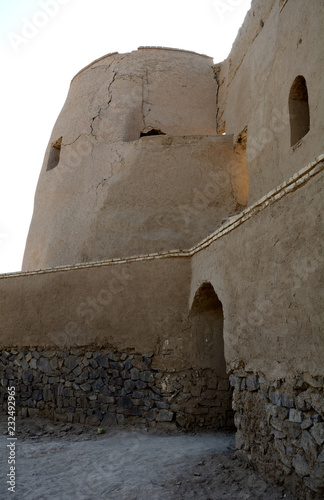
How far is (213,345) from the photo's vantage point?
6828 millimetres

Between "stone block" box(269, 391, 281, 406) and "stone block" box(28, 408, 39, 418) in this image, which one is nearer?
"stone block" box(269, 391, 281, 406)

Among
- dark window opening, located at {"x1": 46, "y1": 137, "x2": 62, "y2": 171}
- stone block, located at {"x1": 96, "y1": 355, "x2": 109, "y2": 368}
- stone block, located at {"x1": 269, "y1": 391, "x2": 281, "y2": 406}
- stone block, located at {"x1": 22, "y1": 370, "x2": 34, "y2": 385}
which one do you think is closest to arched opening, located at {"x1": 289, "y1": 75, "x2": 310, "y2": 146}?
stone block, located at {"x1": 269, "y1": 391, "x2": 281, "y2": 406}

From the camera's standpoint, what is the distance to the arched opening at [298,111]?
6.55m

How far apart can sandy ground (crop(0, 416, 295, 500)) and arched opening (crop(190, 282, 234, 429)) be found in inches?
15.4

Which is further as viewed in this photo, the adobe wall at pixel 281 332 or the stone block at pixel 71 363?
the stone block at pixel 71 363

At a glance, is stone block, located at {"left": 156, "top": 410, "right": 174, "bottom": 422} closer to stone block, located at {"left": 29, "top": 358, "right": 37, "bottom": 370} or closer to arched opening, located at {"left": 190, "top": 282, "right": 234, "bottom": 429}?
arched opening, located at {"left": 190, "top": 282, "right": 234, "bottom": 429}

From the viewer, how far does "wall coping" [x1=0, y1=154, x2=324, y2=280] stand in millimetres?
3753

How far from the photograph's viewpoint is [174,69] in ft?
39.5

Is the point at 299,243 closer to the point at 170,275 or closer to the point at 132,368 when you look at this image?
the point at 170,275

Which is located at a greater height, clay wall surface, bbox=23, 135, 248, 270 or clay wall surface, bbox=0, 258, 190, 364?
clay wall surface, bbox=23, 135, 248, 270

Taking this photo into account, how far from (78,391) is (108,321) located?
1366 millimetres

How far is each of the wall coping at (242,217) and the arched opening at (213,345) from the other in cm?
82

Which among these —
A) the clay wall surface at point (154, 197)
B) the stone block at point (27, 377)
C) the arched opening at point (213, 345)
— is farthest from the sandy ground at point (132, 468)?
the clay wall surface at point (154, 197)

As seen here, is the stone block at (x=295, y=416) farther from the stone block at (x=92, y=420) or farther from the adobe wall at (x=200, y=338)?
the stone block at (x=92, y=420)
